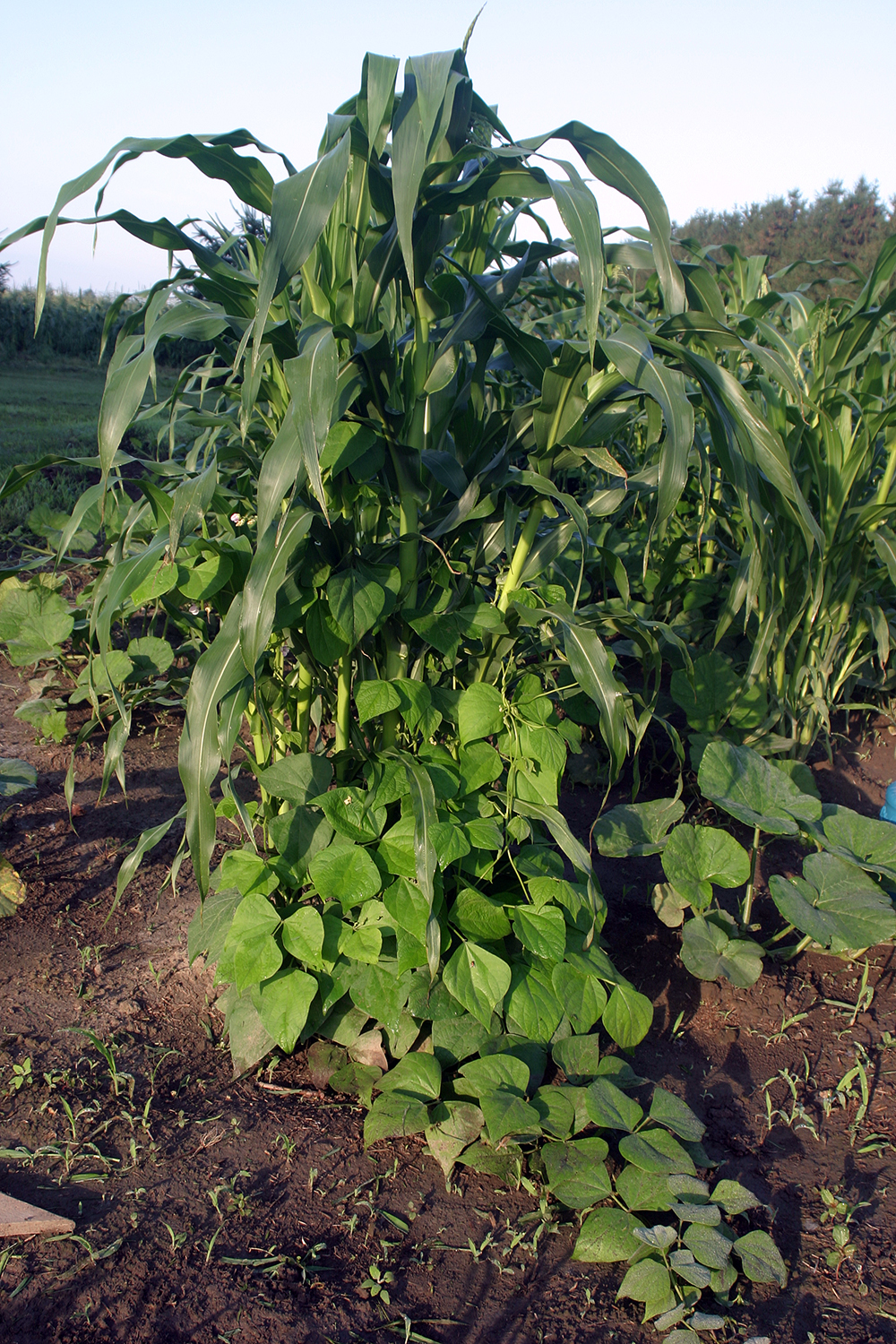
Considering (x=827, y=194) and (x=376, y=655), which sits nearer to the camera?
(x=376, y=655)

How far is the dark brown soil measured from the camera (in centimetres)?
114

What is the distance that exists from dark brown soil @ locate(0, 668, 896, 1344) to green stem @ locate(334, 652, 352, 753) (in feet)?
2.11

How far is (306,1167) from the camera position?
4.47 ft

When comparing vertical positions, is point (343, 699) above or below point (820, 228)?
below

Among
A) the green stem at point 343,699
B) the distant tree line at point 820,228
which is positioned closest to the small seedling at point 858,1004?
the green stem at point 343,699

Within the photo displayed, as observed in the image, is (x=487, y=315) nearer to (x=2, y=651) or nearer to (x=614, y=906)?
(x=614, y=906)

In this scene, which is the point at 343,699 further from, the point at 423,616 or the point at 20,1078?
the point at 20,1078

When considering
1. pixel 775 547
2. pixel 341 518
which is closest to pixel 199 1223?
pixel 341 518

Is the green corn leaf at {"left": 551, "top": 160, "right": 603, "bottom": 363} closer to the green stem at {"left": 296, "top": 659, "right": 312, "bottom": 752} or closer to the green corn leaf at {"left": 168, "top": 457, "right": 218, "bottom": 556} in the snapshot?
the green corn leaf at {"left": 168, "top": 457, "right": 218, "bottom": 556}

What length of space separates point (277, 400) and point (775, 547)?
1563 millimetres

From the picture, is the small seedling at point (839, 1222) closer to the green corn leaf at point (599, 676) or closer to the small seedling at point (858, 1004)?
the small seedling at point (858, 1004)

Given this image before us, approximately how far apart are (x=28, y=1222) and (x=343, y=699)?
93cm

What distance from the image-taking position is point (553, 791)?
1479mm

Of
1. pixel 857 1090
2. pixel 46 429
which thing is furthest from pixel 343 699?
pixel 46 429
